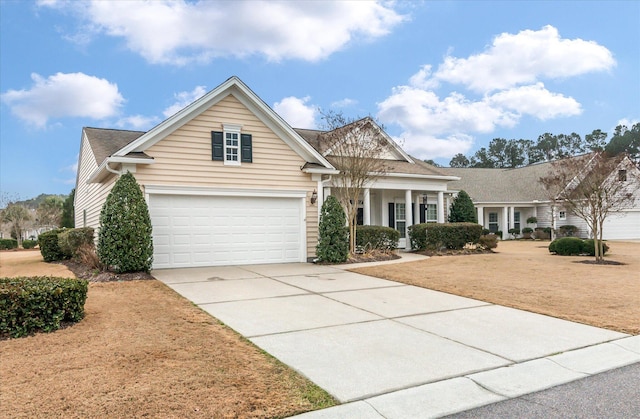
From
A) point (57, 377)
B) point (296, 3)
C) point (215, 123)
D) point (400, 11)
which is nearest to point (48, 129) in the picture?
point (215, 123)

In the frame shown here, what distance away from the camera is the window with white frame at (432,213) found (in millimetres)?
21594

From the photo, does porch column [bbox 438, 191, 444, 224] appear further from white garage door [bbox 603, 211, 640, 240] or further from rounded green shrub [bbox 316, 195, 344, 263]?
white garage door [bbox 603, 211, 640, 240]

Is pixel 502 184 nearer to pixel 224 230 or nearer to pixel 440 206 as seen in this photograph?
pixel 440 206

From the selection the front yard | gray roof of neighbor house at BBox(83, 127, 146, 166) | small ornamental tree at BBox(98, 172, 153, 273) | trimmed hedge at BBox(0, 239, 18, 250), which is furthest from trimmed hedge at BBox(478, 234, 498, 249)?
trimmed hedge at BBox(0, 239, 18, 250)

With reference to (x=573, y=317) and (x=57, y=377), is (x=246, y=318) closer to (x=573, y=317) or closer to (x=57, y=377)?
(x=57, y=377)

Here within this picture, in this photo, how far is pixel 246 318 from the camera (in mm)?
6656

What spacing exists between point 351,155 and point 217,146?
187 inches

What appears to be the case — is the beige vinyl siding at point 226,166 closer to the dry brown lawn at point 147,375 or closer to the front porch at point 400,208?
the front porch at point 400,208

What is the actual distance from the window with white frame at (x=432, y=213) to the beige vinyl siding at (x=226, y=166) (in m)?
8.69

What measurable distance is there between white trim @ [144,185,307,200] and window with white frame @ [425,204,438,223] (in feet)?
29.9

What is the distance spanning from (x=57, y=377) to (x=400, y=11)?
13.6 metres

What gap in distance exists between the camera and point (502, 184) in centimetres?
A: 3300

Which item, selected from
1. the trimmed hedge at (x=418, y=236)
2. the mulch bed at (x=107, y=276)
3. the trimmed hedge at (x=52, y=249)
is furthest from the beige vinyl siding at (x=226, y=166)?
the trimmed hedge at (x=52, y=249)

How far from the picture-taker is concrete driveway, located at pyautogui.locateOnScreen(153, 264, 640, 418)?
393 cm
